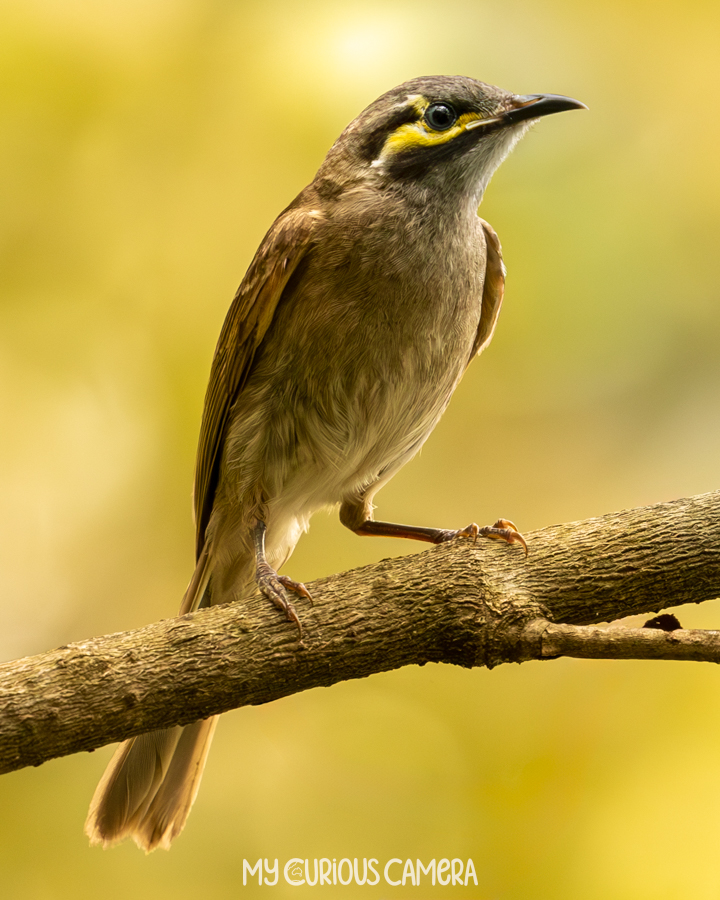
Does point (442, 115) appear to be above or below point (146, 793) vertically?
above

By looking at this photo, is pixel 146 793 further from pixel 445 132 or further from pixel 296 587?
pixel 445 132

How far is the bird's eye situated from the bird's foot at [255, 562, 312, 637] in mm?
1682

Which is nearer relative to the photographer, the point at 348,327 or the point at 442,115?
the point at 348,327

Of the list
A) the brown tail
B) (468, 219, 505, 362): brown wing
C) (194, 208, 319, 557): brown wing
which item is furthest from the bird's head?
the brown tail

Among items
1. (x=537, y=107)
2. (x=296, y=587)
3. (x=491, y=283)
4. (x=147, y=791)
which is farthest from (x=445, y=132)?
(x=147, y=791)

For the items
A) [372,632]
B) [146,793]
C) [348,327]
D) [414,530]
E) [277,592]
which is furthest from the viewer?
[414,530]

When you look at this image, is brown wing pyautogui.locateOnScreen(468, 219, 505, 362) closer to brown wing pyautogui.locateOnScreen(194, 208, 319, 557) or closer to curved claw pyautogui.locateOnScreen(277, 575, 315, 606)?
brown wing pyautogui.locateOnScreen(194, 208, 319, 557)

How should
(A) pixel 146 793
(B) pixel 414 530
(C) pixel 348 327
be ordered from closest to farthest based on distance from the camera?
(C) pixel 348 327 → (A) pixel 146 793 → (B) pixel 414 530

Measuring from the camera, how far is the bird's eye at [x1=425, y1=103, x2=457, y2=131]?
2938mm

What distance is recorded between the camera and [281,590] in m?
2.47

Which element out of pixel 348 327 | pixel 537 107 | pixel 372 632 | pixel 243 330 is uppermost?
pixel 537 107

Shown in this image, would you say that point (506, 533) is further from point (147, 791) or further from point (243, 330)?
point (147, 791)

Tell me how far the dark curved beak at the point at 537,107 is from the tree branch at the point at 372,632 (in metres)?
1.43

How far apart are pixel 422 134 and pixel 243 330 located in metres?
0.95
